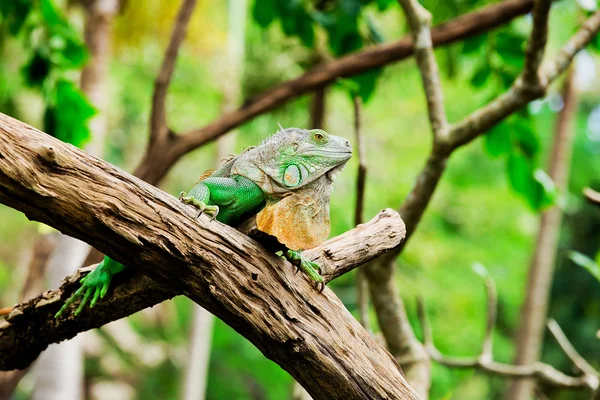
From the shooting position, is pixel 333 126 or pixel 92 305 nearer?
pixel 92 305

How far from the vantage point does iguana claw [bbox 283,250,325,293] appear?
2910 millimetres

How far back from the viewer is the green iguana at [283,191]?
2.91 m

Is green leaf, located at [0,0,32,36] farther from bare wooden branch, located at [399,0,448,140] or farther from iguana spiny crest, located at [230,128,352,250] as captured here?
iguana spiny crest, located at [230,128,352,250]

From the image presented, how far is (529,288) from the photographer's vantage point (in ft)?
29.2

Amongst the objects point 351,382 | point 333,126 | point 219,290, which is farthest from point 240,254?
point 333,126

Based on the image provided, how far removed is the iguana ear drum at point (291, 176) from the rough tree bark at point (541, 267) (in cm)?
631

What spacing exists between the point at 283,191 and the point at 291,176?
8 cm

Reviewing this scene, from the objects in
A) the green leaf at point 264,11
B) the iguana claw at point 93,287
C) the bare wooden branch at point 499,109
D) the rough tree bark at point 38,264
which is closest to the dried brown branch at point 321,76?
the green leaf at point 264,11

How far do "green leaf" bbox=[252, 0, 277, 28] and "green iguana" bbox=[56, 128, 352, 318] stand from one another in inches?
126

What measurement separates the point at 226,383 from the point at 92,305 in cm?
1360

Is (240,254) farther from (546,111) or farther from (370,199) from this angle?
(546,111)

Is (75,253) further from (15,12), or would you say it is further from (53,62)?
(15,12)

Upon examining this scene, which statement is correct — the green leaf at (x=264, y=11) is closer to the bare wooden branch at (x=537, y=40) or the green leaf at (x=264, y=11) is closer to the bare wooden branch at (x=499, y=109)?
the bare wooden branch at (x=499, y=109)

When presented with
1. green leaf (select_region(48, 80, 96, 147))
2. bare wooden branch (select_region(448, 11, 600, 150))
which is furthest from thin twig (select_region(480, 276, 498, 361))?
Answer: green leaf (select_region(48, 80, 96, 147))
